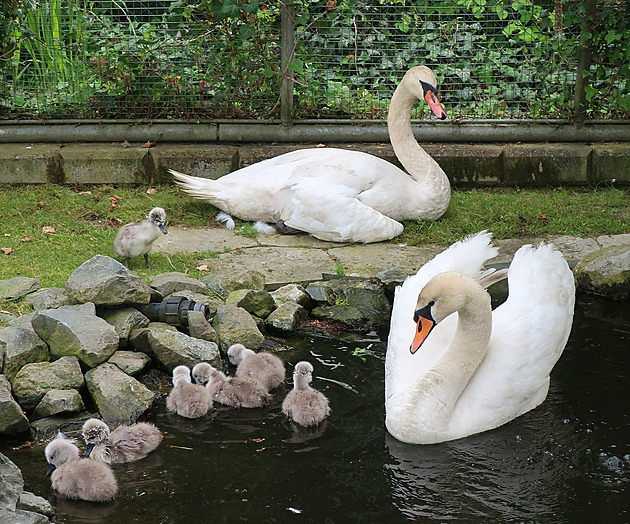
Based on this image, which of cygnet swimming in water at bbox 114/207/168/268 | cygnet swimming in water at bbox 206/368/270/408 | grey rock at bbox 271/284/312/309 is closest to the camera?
cygnet swimming in water at bbox 206/368/270/408

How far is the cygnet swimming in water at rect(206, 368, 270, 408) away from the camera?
502 cm

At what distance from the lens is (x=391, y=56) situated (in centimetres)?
910

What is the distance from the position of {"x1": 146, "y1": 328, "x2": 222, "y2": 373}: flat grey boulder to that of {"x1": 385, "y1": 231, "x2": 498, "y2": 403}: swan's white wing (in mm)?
1163

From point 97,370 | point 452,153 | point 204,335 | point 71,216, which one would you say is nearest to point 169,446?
point 97,370

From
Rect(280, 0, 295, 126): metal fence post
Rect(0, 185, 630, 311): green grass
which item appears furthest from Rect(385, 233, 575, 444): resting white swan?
Rect(280, 0, 295, 126): metal fence post

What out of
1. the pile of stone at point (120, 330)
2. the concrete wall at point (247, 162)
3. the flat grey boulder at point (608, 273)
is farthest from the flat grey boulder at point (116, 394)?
the concrete wall at point (247, 162)

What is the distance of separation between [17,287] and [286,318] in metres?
1.82

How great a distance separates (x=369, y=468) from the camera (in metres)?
4.36

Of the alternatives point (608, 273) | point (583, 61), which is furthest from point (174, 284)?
point (583, 61)

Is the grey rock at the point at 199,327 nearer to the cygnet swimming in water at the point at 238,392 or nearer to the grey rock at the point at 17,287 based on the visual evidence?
the cygnet swimming in water at the point at 238,392

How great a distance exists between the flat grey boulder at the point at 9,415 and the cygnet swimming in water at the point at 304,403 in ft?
4.64

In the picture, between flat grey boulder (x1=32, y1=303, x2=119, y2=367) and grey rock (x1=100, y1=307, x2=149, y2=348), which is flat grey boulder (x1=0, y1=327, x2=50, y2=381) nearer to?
flat grey boulder (x1=32, y1=303, x2=119, y2=367)

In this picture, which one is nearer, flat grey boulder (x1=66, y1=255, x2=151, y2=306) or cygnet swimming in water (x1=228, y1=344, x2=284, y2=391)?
cygnet swimming in water (x1=228, y1=344, x2=284, y2=391)

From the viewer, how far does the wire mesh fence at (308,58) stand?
8922mm
